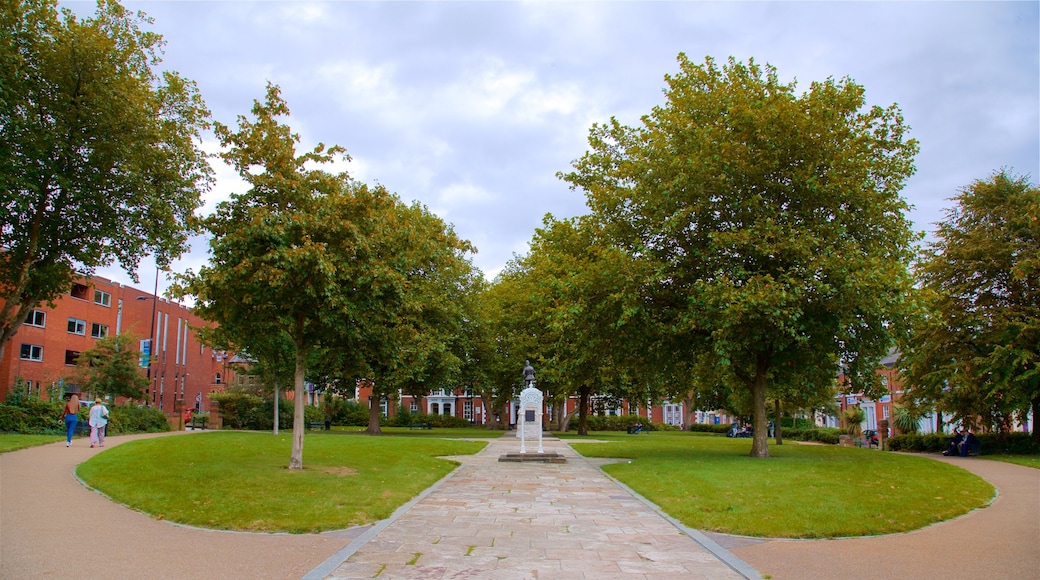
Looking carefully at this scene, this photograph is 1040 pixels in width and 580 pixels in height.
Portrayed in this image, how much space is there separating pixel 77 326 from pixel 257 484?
50.9 m

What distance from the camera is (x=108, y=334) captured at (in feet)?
159

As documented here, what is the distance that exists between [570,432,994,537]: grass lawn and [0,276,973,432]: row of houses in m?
16.1

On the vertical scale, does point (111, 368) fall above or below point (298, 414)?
above

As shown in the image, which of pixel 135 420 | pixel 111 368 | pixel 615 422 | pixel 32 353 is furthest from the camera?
pixel 615 422

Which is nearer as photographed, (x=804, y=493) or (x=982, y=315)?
(x=804, y=493)

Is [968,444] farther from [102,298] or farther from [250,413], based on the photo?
[102,298]

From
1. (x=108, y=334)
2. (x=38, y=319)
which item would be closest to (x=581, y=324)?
(x=108, y=334)

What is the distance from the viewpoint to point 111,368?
4272 cm

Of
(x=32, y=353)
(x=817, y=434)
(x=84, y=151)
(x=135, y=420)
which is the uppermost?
(x=84, y=151)

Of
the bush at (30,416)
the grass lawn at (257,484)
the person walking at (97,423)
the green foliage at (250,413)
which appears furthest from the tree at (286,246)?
the green foliage at (250,413)

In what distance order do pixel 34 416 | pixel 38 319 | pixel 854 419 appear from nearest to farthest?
pixel 34 416
pixel 854 419
pixel 38 319

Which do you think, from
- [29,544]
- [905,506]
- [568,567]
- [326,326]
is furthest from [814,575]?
[326,326]

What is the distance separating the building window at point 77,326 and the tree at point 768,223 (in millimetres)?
47378

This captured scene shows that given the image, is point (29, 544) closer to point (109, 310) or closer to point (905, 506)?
point (905, 506)
